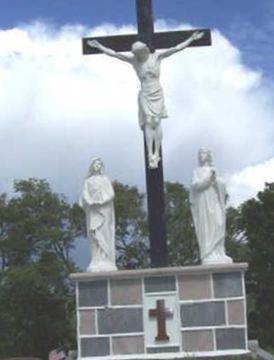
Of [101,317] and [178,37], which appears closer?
[101,317]

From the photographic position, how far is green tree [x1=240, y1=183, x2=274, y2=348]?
98.9 feet

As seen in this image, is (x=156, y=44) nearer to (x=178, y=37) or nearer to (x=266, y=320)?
(x=178, y=37)

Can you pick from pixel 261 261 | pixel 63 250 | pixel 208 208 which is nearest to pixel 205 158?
pixel 208 208

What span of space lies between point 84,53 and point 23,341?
20.7m

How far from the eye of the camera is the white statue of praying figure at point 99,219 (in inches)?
544

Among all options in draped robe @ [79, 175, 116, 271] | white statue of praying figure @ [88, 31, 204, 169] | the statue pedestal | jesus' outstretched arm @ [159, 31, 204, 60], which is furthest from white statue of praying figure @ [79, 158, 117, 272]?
jesus' outstretched arm @ [159, 31, 204, 60]

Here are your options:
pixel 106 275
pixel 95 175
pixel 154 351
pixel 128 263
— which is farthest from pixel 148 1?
pixel 128 263

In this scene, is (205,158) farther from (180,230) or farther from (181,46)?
(180,230)

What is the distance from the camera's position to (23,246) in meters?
36.2

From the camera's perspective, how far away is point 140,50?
14.4 metres

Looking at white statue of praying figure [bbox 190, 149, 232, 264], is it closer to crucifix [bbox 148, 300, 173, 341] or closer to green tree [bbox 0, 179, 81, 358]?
crucifix [bbox 148, 300, 173, 341]

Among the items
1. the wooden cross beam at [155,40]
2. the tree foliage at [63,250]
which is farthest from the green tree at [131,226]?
the wooden cross beam at [155,40]

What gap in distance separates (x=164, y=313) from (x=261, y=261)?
1822 cm

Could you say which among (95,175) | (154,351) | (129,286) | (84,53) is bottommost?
(154,351)
